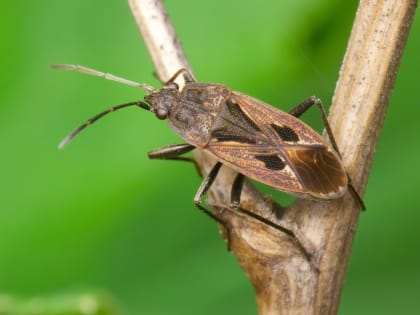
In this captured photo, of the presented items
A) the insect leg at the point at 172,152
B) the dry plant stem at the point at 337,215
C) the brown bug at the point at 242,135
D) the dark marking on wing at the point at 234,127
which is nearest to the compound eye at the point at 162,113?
the brown bug at the point at 242,135

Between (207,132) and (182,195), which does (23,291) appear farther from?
(207,132)

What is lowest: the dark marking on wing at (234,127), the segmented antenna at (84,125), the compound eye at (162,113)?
the dark marking on wing at (234,127)

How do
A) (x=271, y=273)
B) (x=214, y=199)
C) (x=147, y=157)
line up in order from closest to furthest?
(x=271, y=273), (x=214, y=199), (x=147, y=157)

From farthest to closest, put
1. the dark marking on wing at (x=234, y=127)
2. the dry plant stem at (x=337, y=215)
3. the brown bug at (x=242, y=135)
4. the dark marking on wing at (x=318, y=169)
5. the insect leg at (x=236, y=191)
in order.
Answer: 1. the dark marking on wing at (x=234, y=127)
2. the brown bug at (x=242, y=135)
3. the dark marking on wing at (x=318, y=169)
4. the insect leg at (x=236, y=191)
5. the dry plant stem at (x=337, y=215)

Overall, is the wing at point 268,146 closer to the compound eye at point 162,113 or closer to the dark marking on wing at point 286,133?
the dark marking on wing at point 286,133

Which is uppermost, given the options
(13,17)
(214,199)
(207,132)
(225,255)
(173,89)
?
(13,17)

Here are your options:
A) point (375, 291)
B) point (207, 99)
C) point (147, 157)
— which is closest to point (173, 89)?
point (207, 99)

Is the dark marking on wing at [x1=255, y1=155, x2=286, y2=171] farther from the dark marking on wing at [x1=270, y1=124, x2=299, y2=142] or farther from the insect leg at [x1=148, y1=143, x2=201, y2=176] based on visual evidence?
the insect leg at [x1=148, y1=143, x2=201, y2=176]

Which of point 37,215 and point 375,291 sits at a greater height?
point 37,215
